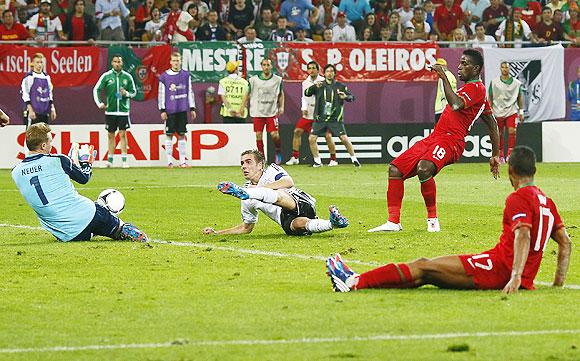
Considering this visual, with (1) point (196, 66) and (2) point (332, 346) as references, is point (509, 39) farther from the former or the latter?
(2) point (332, 346)

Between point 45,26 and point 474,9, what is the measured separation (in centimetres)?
1182

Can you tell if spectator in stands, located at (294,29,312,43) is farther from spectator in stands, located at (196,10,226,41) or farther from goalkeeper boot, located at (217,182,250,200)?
goalkeeper boot, located at (217,182,250,200)

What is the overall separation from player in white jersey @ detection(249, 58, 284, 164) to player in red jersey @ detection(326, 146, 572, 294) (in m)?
20.4

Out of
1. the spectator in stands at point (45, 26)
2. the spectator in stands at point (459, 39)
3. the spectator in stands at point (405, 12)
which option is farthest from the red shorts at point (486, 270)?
the spectator in stands at point (405, 12)

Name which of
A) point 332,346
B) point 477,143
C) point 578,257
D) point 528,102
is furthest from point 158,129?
point 332,346

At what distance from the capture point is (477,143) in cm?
3139

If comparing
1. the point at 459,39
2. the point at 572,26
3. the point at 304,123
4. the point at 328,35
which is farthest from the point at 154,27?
the point at 572,26

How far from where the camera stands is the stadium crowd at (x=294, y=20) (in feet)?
101

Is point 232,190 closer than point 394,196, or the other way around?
point 232,190

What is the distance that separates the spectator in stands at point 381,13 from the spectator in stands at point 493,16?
2747 mm

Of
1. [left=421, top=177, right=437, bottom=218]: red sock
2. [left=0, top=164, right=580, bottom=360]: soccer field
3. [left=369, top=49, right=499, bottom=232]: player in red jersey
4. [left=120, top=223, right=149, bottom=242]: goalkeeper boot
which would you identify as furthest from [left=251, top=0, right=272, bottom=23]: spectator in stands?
[left=120, top=223, right=149, bottom=242]: goalkeeper boot

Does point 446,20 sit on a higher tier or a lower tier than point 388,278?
higher

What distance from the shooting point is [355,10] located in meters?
33.7

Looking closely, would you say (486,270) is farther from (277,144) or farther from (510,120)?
(510,120)
